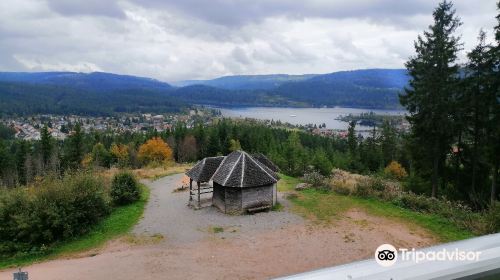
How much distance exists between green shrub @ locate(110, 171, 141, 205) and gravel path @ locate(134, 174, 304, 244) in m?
1.12

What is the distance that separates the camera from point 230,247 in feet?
49.4

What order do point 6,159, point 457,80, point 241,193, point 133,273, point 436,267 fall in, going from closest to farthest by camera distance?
point 436,267 → point 133,273 → point 241,193 → point 457,80 → point 6,159

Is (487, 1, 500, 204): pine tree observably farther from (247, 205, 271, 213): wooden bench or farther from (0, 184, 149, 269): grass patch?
(0, 184, 149, 269): grass patch

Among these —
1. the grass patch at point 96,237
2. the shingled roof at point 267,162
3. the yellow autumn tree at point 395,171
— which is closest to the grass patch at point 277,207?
the shingled roof at point 267,162

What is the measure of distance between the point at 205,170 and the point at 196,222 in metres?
3.59

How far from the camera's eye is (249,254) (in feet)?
46.6

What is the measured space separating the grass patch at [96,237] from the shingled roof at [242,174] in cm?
463

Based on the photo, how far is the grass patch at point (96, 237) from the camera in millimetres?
15224

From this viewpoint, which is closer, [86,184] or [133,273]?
[133,273]

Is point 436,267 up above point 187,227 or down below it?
above

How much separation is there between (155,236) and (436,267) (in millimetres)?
16753

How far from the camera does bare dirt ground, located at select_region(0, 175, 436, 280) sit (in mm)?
12859

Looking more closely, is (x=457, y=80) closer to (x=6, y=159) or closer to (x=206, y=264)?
(x=206, y=264)

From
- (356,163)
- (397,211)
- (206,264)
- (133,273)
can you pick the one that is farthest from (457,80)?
(356,163)
